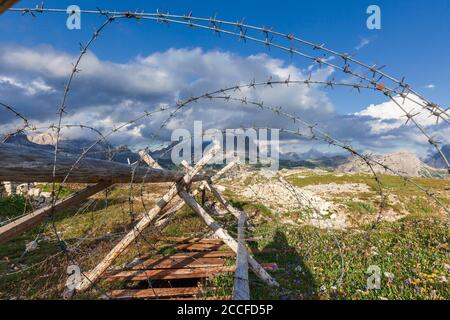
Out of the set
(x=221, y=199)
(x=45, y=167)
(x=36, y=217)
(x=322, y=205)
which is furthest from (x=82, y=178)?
(x=322, y=205)

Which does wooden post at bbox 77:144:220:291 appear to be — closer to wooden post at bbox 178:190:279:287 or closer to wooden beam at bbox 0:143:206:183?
wooden post at bbox 178:190:279:287

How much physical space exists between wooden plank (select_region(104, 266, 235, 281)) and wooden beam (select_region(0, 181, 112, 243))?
8.67 feet

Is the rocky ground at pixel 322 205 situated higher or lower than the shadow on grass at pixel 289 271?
higher

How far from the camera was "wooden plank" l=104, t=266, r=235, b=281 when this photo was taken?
254 inches

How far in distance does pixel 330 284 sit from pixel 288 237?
4618 millimetres

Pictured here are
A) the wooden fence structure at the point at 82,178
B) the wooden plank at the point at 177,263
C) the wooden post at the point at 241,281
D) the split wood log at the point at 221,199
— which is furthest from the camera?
the split wood log at the point at 221,199

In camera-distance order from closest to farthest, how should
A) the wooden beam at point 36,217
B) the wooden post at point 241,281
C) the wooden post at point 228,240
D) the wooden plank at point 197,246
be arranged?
the wooden post at point 241,281
the wooden beam at point 36,217
the wooden post at point 228,240
the wooden plank at point 197,246

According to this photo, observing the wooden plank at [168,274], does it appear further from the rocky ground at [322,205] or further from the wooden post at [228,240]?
the rocky ground at [322,205]

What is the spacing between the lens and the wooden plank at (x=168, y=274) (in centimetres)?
646

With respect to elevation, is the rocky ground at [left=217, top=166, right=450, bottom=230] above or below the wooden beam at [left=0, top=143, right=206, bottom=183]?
below

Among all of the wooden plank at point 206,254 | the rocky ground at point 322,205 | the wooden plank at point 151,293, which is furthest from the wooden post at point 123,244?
the rocky ground at point 322,205

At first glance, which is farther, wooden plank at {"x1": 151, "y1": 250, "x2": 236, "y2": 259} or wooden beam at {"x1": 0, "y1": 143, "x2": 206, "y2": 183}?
wooden plank at {"x1": 151, "y1": 250, "x2": 236, "y2": 259}

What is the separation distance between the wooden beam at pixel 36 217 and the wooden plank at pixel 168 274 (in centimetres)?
264

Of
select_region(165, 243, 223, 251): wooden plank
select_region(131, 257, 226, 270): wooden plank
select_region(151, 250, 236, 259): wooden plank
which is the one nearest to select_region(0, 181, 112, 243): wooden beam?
select_region(131, 257, 226, 270): wooden plank
